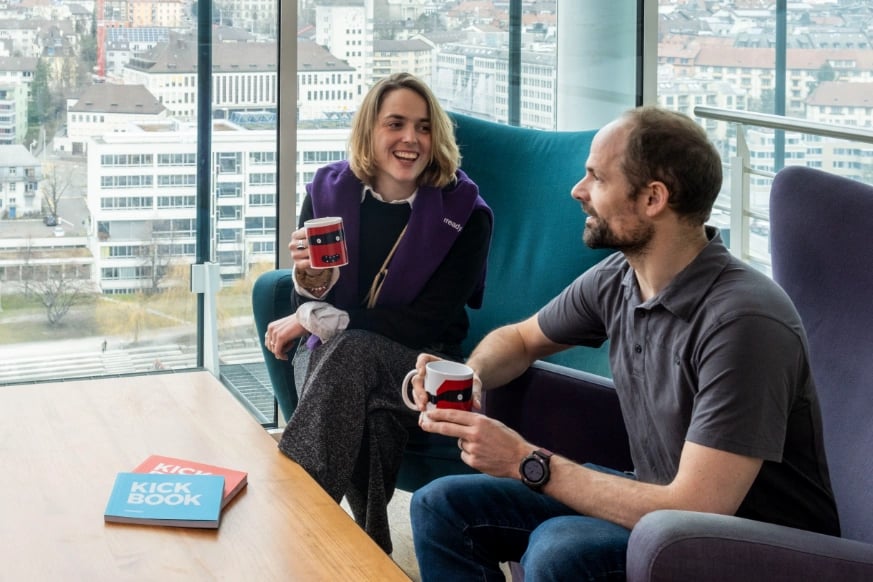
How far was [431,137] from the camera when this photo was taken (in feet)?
8.79

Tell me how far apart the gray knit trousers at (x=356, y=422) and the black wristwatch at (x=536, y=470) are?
587 mm

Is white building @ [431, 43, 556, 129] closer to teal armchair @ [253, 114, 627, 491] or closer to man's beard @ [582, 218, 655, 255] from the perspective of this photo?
teal armchair @ [253, 114, 627, 491]

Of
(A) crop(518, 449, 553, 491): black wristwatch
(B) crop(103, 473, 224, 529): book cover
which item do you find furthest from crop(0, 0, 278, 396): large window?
(A) crop(518, 449, 553, 491): black wristwatch

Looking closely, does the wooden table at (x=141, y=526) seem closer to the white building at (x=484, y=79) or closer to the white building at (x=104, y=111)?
the white building at (x=104, y=111)

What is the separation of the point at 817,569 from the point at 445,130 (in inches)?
59.3

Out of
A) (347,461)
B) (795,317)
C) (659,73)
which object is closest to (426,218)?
(347,461)

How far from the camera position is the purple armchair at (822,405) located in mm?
1484

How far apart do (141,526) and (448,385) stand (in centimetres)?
52

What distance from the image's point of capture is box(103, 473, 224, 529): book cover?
5.58 feet

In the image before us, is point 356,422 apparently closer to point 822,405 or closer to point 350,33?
point 822,405

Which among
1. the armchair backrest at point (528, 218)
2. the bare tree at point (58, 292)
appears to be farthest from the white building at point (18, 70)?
the armchair backrest at point (528, 218)

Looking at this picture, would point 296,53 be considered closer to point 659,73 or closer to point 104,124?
point 104,124

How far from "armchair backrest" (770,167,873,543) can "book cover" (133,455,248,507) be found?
1019 mm

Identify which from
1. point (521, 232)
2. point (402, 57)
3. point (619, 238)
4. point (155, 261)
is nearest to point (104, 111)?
point (155, 261)
